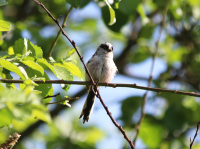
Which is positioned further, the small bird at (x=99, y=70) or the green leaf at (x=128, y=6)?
the small bird at (x=99, y=70)

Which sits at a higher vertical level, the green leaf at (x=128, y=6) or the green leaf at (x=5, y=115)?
the green leaf at (x=128, y=6)

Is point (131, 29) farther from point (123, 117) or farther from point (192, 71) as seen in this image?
point (123, 117)

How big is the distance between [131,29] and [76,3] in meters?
4.83

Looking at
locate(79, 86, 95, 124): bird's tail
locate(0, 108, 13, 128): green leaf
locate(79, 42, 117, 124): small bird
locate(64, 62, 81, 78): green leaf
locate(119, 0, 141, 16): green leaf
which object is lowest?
locate(79, 86, 95, 124): bird's tail

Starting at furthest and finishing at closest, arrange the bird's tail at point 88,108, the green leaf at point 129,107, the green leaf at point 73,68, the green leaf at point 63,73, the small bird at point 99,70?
the green leaf at point 129,107 → the small bird at point 99,70 → the bird's tail at point 88,108 → the green leaf at point 73,68 → the green leaf at point 63,73

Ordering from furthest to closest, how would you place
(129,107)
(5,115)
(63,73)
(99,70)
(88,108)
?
(129,107)
(99,70)
(88,108)
(63,73)
(5,115)

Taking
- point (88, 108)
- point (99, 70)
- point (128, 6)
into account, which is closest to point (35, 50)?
point (128, 6)

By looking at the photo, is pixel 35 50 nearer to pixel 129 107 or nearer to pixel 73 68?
pixel 73 68

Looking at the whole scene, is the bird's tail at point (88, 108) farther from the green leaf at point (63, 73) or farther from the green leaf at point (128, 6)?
the green leaf at point (128, 6)

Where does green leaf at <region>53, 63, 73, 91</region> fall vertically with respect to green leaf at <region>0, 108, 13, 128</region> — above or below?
below

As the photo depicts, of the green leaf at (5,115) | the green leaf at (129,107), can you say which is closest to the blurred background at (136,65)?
the green leaf at (129,107)

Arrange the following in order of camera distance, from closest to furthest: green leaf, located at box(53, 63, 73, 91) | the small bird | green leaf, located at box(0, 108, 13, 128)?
green leaf, located at box(0, 108, 13, 128)
green leaf, located at box(53, 63, 73, 91)
the small bird

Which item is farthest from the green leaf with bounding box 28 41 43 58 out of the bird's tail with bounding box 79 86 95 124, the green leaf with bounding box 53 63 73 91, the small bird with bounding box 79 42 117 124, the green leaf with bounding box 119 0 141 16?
the small bird with bounding box 79 42 117 124

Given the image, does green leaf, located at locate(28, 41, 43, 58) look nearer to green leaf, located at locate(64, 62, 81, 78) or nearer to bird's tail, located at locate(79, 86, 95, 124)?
green leaf, located at locate(64, 62, 81, 78)
